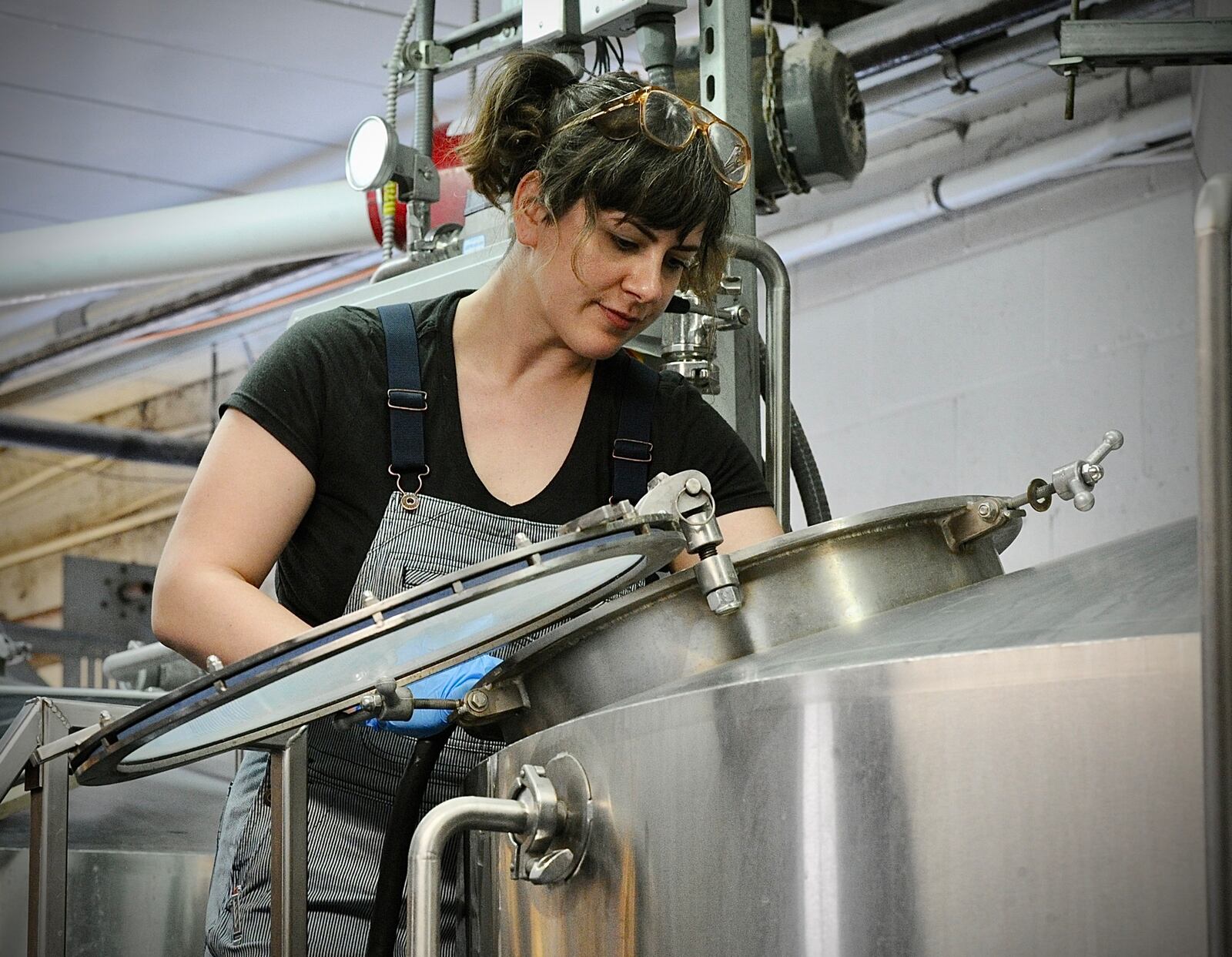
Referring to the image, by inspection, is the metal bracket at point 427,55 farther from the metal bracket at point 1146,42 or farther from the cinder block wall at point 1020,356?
the cinder block wall at point 1020,356

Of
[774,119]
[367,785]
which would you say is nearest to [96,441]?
[774,119]

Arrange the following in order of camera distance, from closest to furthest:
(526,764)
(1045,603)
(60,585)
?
(1045,603)
(526,764)
(60,585)

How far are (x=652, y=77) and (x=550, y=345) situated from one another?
0.76m

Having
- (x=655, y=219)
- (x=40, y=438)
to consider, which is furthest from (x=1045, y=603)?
(x=40, y=438)

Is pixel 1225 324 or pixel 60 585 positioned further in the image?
pixel 60 585

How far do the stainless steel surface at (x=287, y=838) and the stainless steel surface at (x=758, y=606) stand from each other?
20cm

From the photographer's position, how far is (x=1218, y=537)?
62cm

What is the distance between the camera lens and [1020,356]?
4.33 m

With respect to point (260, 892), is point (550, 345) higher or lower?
higher

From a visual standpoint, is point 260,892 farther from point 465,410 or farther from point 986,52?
point 986,52

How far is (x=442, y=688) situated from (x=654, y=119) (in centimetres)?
54

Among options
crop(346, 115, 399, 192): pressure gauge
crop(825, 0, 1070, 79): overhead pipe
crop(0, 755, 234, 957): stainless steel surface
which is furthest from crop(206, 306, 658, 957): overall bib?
crop(825, 0, 1070, 79): overhead pipe

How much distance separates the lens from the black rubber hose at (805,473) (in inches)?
81.8

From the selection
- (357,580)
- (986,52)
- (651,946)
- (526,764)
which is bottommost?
(651,946)
